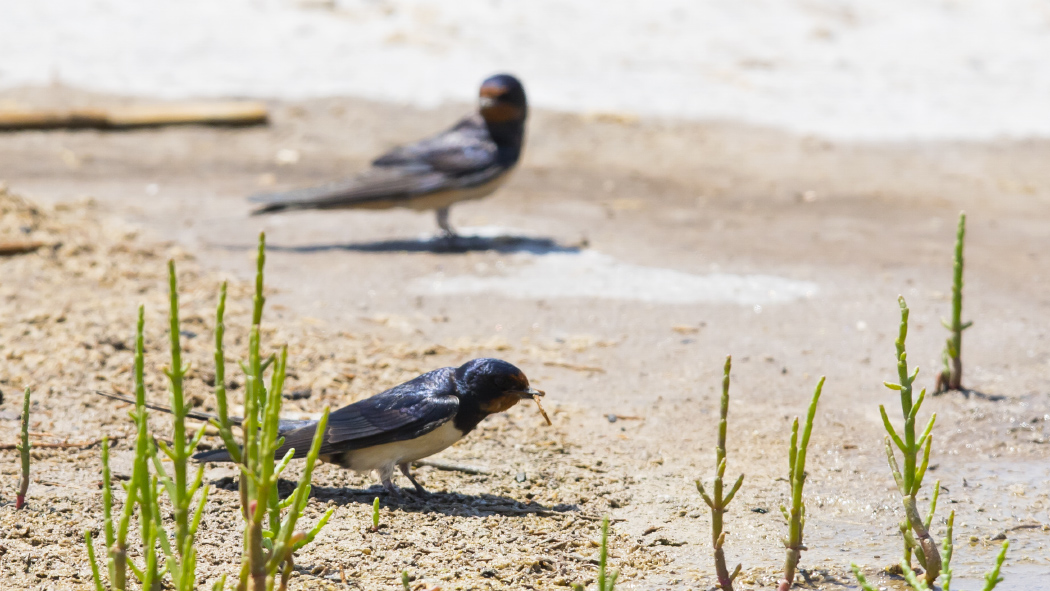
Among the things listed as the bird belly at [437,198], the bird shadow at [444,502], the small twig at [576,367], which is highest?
the bird belly at [437,198]

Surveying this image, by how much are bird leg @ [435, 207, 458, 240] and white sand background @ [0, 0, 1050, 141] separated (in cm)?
426

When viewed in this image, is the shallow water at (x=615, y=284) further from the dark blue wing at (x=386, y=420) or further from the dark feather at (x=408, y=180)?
the dark blue wing at (x=386, y=420)

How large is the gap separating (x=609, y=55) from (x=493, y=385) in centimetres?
1034

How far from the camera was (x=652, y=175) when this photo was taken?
33.3 feet

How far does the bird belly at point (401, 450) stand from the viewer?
3.84m

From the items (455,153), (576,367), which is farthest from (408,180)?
(576,367)

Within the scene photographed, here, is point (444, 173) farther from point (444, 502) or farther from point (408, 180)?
point (444, 502)

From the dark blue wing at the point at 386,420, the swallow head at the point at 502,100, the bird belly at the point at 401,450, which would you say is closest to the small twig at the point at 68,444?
the dark blue wing at the point at 386,420

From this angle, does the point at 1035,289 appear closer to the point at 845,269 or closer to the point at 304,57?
the point at 845,269

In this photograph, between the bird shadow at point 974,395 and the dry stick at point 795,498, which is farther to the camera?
the bird shadow at point 974,395

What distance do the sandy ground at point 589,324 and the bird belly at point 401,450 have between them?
174mm

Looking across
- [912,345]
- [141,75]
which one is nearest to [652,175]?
[912,345]

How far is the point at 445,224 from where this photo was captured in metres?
7.87

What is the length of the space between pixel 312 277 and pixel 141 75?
682cm
